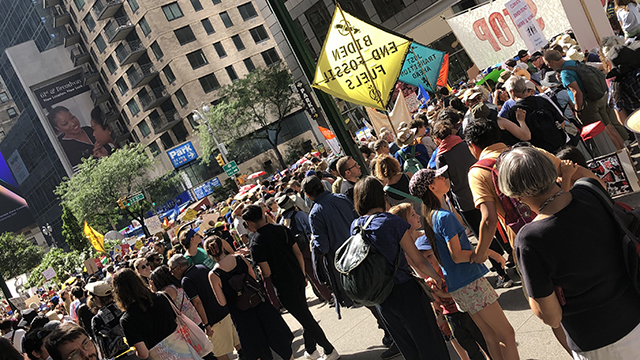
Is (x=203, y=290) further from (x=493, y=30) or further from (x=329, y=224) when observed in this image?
(x=493, y=30)

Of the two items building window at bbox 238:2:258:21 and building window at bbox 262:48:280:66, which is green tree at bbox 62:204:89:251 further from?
building window at bbox 238:2:258:21

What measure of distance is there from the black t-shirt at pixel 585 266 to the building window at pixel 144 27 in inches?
2450

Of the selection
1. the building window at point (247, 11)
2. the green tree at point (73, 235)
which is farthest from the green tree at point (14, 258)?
the building window at point (247, 11)

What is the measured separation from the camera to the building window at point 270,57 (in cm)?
6122

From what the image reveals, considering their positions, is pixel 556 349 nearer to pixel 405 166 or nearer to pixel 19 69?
pixel 405 166

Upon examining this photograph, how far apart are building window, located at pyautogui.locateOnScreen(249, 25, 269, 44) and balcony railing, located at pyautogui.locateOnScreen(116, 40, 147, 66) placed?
12.2 metres

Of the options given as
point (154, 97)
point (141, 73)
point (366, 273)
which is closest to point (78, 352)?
point (366, 273)

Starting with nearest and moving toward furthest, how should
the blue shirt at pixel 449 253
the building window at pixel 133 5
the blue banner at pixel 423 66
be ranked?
1. the blue shirt at pixel 449 253
2. the blue banner at pixel 423 66
3. the building window at pixel 133 5

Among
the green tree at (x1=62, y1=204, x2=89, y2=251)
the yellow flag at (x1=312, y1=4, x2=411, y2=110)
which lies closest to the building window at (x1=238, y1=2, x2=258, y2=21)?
the green tree at (x1=62, y1=204, x2=89, y2=251)

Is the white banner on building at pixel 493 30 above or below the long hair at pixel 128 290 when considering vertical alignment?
above

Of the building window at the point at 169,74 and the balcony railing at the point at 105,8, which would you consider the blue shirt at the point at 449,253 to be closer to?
the building window at the point at 169,74

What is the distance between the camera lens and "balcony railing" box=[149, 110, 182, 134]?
60281 millimetres

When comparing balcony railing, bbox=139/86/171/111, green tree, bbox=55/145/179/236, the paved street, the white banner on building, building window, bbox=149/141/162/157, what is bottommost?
the paved street

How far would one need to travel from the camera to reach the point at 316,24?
3628 centimetres
